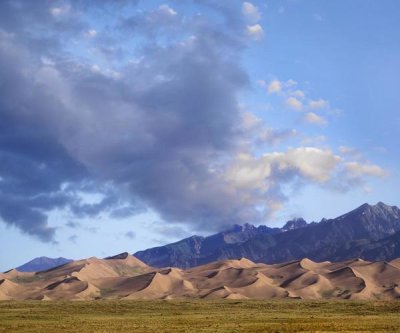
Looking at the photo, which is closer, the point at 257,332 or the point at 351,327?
the point at 257,332

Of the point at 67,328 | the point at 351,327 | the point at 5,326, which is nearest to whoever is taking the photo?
the point at 351,327

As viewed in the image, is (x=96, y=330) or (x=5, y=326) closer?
(x=96, y=330)

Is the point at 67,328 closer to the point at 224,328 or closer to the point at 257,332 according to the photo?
the point at 224,328

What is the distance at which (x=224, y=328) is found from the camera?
7112cm

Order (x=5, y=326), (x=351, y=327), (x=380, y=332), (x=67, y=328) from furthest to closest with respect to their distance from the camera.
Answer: (x=5, y=326)
(x=67, y=328)
(x=351, y=327)
(x=380, y=332)

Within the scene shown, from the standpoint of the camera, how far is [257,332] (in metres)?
63.9

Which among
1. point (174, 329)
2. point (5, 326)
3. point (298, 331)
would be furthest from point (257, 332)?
point (5, 326)

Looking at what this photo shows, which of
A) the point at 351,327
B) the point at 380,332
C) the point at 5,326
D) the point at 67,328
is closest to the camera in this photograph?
the point at 380,332

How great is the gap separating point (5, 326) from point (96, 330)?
19.2 meters

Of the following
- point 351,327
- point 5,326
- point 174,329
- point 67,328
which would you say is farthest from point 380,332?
point 5,326

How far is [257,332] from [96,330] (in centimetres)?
1986

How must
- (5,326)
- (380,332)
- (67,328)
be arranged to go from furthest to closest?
(5,326), (67,328), (380,332)

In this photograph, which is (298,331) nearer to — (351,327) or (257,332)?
(257,332)

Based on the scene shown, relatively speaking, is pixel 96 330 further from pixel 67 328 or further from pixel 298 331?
pixel 298 331
